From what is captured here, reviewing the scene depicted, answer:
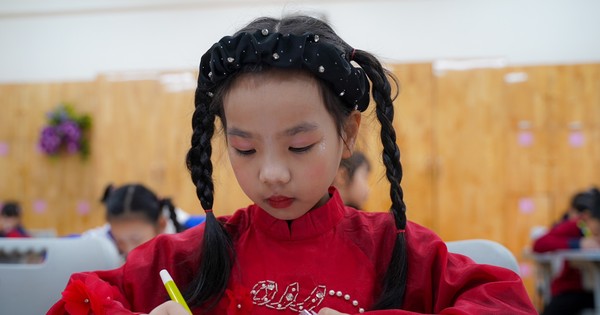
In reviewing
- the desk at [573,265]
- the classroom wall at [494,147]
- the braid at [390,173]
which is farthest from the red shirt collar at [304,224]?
the classroom wall at [494,147]

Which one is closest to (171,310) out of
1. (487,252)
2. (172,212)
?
(487,252)

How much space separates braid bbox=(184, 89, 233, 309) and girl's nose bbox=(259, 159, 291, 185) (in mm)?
199

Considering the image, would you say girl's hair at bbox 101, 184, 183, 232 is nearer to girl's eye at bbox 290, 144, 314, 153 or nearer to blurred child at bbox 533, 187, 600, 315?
girl's eye at bbox 290, 144, 314, 153

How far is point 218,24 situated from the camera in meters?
6.96

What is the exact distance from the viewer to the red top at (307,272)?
1.04 m

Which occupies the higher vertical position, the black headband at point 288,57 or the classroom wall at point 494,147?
the black headband at point 288,57

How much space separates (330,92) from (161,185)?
18.2 ft

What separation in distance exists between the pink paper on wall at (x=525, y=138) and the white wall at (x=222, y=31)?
0.71 metres

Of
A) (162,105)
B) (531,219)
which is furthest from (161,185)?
(531,219)

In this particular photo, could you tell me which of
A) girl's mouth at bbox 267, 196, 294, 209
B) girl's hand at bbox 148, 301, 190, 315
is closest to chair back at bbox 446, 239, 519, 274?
girl's mouth at bbox 267, 196, 294, 209

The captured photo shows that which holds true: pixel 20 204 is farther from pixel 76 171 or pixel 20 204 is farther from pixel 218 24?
pixel 218 24

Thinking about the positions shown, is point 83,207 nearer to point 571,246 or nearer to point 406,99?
point 406,99

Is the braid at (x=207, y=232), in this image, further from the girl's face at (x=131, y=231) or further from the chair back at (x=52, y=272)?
the girl's face at (x=131, y=231)

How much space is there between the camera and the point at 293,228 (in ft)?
3.68
